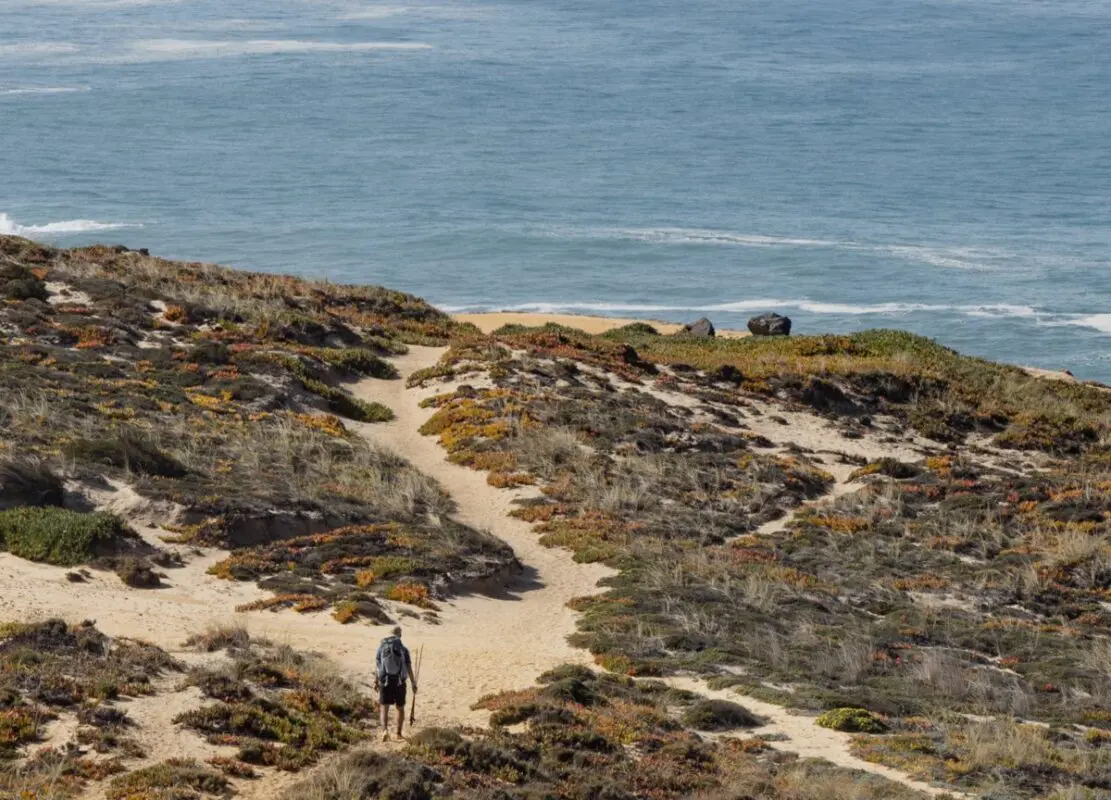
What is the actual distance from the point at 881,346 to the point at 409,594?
88.2 ft

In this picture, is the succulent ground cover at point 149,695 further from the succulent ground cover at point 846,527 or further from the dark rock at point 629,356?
the dark rock at point 629,356

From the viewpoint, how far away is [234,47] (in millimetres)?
161750

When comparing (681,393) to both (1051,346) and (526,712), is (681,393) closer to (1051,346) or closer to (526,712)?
(526,712)

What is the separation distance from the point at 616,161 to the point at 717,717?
318 feet

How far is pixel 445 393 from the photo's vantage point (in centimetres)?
3678

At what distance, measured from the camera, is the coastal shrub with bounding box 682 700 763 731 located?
18000 millimetres

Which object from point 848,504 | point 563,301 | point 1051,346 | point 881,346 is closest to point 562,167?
point 563,301

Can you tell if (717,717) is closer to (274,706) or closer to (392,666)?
(392,666)

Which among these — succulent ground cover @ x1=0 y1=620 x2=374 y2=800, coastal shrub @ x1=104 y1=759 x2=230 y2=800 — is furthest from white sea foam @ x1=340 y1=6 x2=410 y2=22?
coastal shrub @ x1=104 y1=759 x2=230 y2=800

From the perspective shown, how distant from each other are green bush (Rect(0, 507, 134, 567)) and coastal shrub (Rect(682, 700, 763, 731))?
9717 millimetres

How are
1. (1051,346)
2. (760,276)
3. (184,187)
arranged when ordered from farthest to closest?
(184,187), (760,276), (1051,346)

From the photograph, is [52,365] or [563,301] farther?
[563,301]

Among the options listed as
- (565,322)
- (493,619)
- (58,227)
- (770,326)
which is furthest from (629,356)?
(58,227)

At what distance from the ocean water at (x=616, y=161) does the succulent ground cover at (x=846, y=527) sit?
97.5ft
